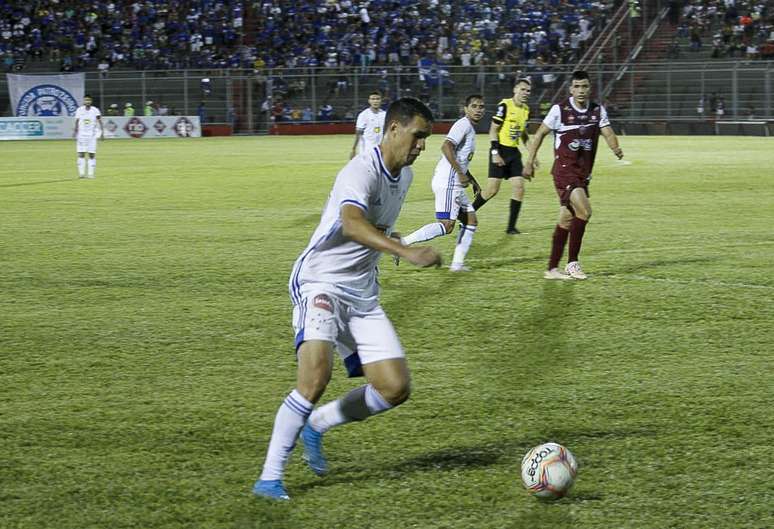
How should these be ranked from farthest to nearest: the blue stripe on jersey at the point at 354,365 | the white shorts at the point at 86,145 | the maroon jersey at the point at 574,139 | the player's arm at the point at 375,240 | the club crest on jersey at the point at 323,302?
1. the white shorts at the point at 86,145
2. the maroon jersey at the point at 574,139
3. the blue stripe on jersey at the point at 354,365
4. the club crest on jersey at the point at 323,302
5. the player's arm at the point at 375,240

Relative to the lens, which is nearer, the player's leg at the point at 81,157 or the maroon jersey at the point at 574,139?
the maroon jersey at the point at 574,139

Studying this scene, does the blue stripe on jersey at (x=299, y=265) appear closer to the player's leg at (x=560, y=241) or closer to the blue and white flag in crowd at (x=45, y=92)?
the player's leg at (x=560, y=241)

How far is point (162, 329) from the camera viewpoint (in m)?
9.54

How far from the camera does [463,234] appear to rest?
12.9 metres

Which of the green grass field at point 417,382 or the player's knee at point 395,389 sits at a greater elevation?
the player's knee at point 395,389

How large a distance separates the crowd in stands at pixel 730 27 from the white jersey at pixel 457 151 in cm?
3635

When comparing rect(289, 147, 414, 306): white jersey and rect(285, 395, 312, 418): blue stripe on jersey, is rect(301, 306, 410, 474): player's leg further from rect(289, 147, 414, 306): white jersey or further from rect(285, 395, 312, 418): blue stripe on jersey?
rect(285, 395, 312, 418): blue stripe on jersey

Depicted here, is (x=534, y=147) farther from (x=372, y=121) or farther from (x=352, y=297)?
(x=372, y=121)

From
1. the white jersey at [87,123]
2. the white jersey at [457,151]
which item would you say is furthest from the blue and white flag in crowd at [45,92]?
the white jersey at [457,151]

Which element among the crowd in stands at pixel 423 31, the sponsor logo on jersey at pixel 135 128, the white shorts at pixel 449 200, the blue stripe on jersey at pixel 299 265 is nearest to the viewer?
the blue stripe on jersey at pixel 299 265

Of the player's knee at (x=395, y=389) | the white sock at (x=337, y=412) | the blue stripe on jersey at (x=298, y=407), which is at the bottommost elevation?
the white sock at (x=337, y=412)

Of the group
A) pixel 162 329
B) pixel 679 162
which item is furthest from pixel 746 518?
pixel 679 162

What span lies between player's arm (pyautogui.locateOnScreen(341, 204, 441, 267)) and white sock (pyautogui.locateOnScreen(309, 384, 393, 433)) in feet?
2.57

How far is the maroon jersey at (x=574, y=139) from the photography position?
12117 millimetres
